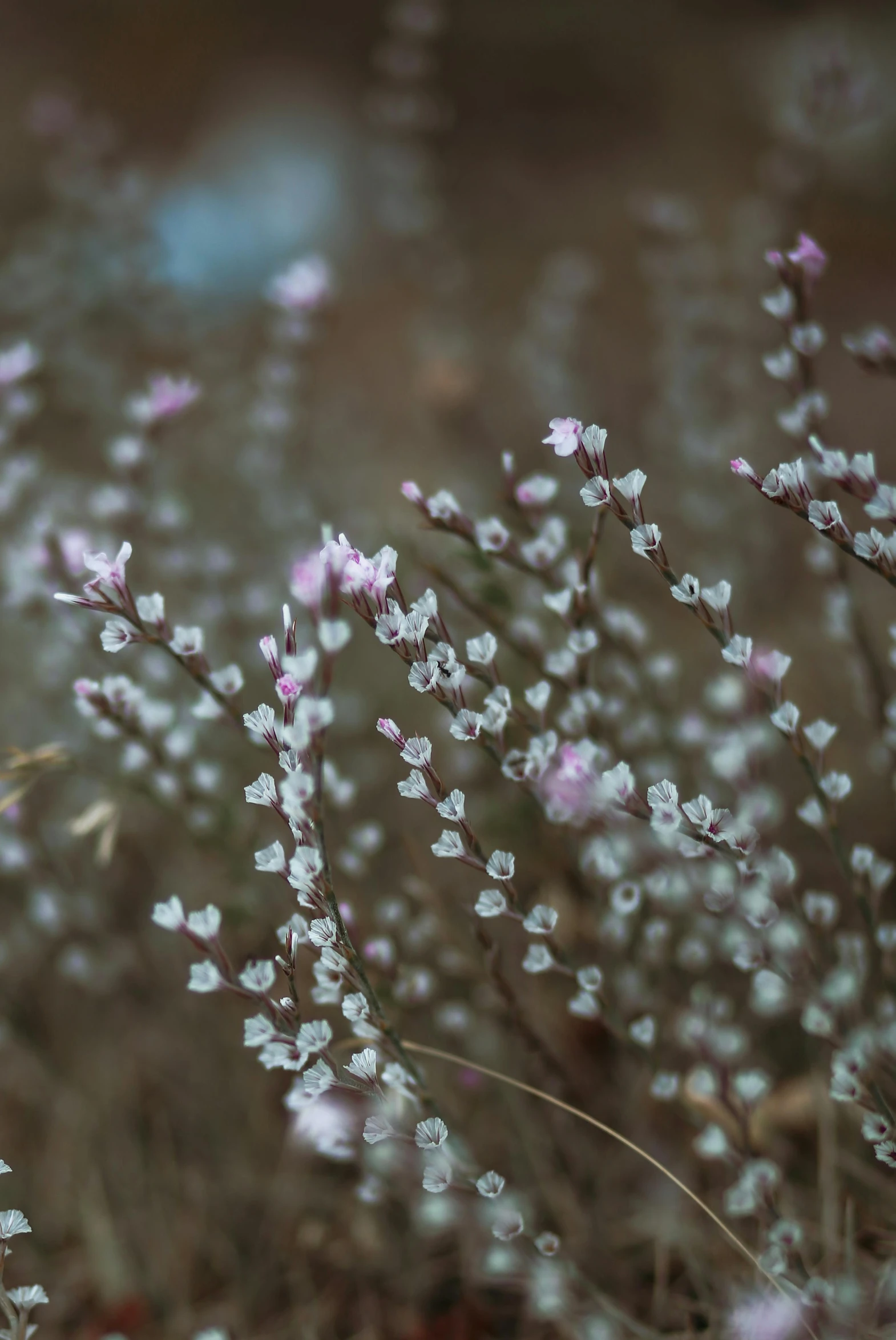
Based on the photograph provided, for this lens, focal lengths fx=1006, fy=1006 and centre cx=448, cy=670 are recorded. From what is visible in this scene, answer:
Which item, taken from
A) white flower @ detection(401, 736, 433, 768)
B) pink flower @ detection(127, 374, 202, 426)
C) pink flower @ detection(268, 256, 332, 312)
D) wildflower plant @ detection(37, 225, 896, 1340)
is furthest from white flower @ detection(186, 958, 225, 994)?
pink flower @ detection(268, 256, 332, 312)

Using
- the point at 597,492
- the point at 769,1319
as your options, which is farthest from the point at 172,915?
the point at 769,1319

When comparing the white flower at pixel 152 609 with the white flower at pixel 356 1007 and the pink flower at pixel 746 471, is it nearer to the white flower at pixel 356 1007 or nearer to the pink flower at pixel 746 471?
the white flower at pixel 356 1007

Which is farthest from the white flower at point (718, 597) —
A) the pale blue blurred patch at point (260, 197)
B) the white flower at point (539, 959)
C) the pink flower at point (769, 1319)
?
the pale blue blurred patch at point (260, 197)

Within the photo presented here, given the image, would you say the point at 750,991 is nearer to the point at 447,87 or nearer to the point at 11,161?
the point at 447,87

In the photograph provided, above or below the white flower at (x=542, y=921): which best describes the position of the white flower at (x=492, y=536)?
above

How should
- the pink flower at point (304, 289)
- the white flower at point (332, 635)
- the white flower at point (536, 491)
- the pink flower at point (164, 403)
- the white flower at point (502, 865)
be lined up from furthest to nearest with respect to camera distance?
the pink flower at point (304, 289), the pink flower at point (164, 403), the white flower at point (536, 491), the white flower at point (502, 865), the white flower at point (332, 635)

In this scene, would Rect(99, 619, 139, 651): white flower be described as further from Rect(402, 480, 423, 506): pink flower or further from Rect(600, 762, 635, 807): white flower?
Rect(600, 762, 635, 807): white flower

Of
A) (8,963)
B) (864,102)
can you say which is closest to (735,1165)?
(8,963)
